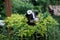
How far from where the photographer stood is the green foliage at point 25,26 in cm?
426

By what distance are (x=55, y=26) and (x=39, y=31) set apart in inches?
14.2

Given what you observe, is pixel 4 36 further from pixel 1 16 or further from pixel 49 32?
pixel 1 16

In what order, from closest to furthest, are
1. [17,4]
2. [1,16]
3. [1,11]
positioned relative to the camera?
1. [1,16]
2. [1,11]
3. [17,4]

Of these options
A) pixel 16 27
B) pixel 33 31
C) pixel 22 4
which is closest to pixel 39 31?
pixel 33 31

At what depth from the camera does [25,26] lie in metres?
4.34

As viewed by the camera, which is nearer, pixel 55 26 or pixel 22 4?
pixel 55 26

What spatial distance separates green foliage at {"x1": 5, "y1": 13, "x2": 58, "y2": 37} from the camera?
4.26m

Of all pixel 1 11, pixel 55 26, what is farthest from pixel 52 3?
pixel 55 26

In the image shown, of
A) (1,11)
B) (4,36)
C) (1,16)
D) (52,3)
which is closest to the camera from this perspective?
(4,36)

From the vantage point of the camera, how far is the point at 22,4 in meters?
8.07

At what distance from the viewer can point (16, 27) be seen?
4.30 metres

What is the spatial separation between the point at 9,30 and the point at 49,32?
2.50ft

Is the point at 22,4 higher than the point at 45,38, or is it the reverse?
the point at 22,4

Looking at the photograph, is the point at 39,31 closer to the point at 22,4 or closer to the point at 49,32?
the point at 49,32
